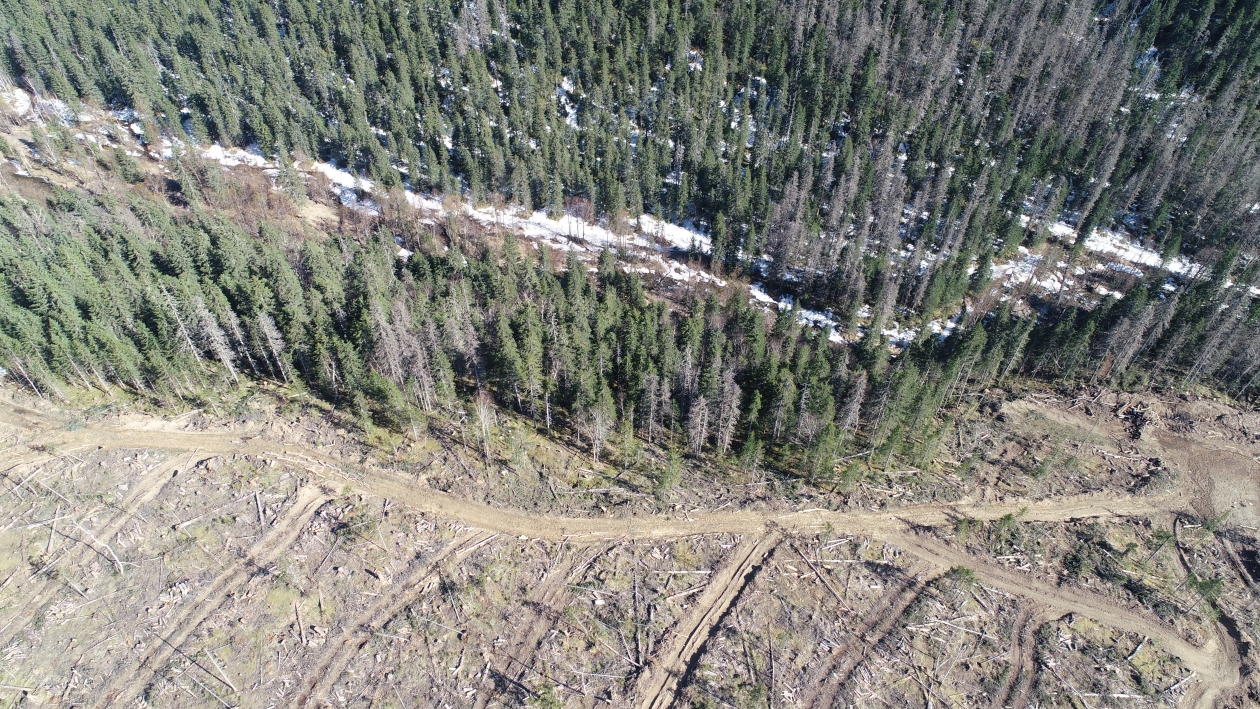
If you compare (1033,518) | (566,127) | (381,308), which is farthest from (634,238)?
(1033,518)

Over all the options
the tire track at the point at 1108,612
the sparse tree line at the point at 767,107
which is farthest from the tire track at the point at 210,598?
the sparse tree line at the point at 767,107

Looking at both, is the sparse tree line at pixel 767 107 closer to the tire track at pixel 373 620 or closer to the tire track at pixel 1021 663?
the tire track at pixel 1021 663

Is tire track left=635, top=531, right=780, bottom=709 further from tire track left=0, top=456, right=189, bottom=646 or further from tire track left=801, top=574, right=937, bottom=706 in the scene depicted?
tire track left=0, top=456, right=189, bottom=646

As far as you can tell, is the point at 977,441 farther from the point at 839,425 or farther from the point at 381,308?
the point at 381,308

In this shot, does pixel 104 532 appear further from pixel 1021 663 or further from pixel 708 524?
pixel 1021 663

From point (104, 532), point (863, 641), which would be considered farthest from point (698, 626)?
point (104, 532)

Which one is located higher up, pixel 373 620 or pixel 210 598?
pixel 210 598
